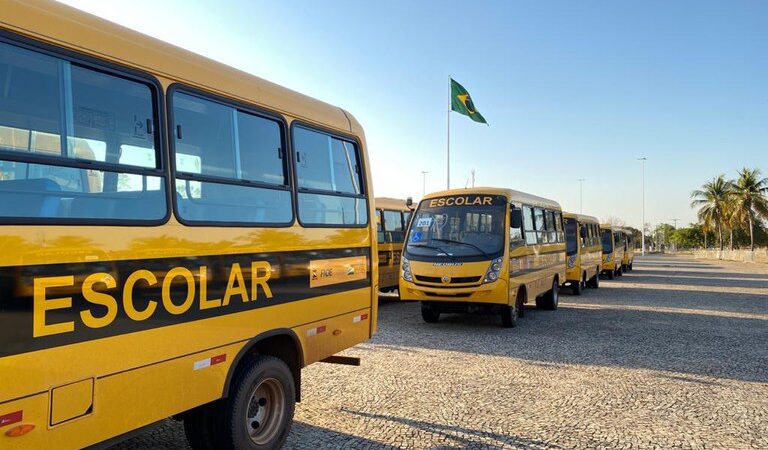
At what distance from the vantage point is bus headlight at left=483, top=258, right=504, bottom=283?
10.4 metres

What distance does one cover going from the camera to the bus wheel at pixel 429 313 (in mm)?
11359

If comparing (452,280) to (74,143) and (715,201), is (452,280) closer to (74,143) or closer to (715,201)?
(74,143)

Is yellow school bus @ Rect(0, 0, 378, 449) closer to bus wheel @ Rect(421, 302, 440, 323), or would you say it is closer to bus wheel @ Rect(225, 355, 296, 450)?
bus wheel @ Rect(225, 355, 296, 450)

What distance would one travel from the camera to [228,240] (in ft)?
13.0

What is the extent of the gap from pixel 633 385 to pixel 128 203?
635 centimetres

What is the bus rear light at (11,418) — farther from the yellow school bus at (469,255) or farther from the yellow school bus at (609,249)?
the yellow school bus at (609,249)

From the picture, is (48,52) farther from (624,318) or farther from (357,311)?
(624,318)

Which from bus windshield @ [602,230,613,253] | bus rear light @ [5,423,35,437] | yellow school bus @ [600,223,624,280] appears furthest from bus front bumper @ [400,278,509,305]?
bus windshield @ [602,230,613,253]

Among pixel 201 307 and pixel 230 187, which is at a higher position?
pixel 230 187

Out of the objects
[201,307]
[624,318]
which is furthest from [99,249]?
[624,318]

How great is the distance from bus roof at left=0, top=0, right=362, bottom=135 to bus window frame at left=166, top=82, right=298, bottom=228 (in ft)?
0.15

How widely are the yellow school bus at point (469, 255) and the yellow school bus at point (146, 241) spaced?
5654 millimetres

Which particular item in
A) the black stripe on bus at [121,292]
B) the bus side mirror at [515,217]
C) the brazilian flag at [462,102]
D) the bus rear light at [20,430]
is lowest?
the bus rear light at [20,430]

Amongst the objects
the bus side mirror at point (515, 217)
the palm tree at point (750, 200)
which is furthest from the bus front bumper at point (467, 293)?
the palm tree at point (750, 200)
